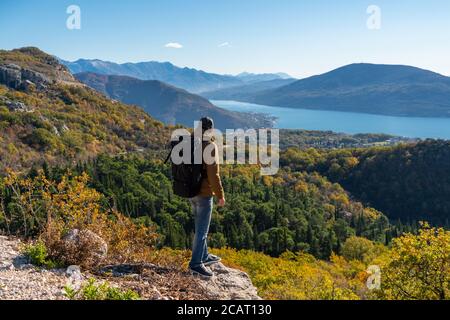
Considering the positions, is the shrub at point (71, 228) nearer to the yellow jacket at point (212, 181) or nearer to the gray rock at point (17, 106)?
the yellow jacket at point (212, 181)

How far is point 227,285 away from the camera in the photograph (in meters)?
6.73

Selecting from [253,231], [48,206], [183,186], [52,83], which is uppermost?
[52,83]

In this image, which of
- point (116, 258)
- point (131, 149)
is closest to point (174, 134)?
point (116, 258)

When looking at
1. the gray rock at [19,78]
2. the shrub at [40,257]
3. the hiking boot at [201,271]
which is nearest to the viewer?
the shrub at [40,257]

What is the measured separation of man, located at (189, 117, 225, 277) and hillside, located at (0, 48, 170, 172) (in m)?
67.4

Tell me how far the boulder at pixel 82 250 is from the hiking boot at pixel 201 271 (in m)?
1.54

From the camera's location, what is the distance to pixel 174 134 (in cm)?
628

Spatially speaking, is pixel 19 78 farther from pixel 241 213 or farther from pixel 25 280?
pixel 25 280

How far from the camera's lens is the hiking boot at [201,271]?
6.69 m

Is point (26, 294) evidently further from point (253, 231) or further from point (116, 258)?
point (253, 231)

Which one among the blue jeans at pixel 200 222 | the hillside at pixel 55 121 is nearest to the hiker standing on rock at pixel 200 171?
the blue jeans at pixel 200 222
